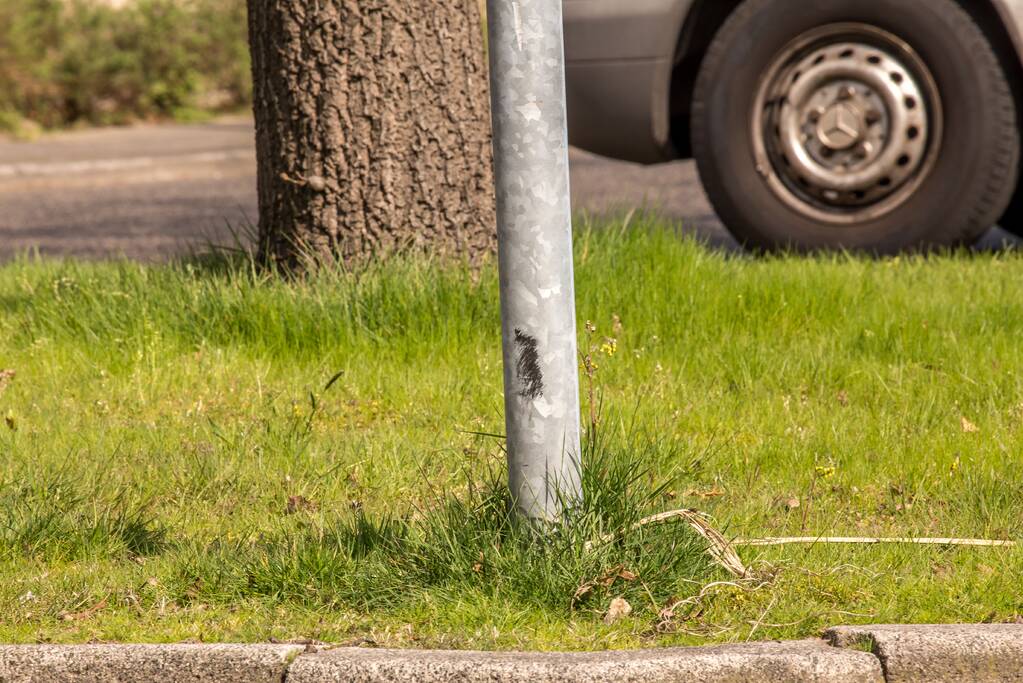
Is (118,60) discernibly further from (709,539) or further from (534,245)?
(709,539)

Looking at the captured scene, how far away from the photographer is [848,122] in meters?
5.96

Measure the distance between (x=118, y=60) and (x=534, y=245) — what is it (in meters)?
14.0

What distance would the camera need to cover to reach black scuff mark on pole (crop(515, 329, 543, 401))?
3.07m

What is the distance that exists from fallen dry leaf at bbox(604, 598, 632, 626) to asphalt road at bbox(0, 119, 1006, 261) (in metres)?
3.38

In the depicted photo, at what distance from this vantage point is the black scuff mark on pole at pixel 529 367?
307cm

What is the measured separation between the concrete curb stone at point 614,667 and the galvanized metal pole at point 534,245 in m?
0.43

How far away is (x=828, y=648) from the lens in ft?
9.30

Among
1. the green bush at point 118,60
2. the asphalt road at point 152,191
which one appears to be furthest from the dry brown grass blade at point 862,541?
the green bush at point 118,60

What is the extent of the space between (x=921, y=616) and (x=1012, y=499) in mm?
751

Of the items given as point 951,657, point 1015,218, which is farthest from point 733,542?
point 1015,218

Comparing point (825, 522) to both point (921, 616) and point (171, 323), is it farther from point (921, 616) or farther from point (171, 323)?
point (171, 323)

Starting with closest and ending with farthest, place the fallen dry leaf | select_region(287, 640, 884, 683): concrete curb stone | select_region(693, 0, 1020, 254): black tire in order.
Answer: select_region(287, 640, 884, 683): concrete curb stone, the fallen dry leaf, select_region(693, 0, 1020, 254): black tire

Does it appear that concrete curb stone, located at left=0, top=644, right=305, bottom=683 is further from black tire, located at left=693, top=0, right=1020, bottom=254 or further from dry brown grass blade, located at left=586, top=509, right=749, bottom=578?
black tire, located at left=693, top=0, right=1020, bottom=254

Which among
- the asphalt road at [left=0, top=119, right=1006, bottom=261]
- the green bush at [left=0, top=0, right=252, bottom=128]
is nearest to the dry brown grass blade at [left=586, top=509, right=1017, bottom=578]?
Answer: the asphalt road at [left=0, top=119, right=1006, bottom=261]
